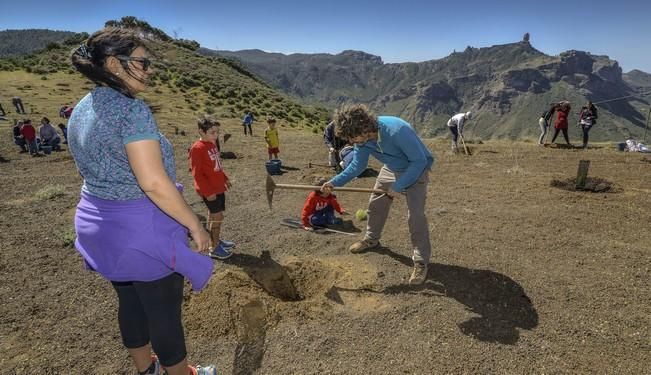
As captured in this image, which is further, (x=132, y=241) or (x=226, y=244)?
(x=226, y=244)

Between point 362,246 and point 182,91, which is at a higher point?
point 182,91

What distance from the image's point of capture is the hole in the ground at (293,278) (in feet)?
14.9

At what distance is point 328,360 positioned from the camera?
3.41 meters

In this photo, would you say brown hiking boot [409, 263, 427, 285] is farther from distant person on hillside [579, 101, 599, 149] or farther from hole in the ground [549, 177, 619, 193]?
distant person on hillside [579, 101, 599, 149]

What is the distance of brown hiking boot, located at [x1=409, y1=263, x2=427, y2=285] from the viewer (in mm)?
4505

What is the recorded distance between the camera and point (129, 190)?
6.22 ft

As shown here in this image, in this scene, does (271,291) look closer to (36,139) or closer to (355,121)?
(355,121)

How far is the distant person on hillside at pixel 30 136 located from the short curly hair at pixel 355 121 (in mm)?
13810

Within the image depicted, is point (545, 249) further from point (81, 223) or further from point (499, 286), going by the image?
point (81, 223)

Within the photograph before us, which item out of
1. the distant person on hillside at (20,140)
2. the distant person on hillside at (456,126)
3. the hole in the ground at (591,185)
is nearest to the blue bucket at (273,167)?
the distant person on hillside at (456,126)

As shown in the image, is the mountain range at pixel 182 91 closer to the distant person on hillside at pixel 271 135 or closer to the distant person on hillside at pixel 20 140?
the distant person on hillside at pixel 20 140

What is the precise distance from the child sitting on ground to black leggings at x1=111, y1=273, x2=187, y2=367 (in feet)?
13.3

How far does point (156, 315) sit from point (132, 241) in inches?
19.0

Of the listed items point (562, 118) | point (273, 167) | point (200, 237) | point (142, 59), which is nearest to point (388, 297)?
point (200, 237)
